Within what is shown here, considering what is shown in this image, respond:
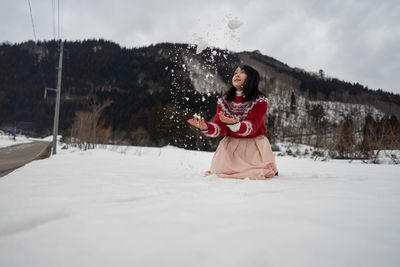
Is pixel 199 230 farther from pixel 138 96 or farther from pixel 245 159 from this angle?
pixel 138 96

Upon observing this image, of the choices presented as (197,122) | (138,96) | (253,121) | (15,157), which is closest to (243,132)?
(253,121)

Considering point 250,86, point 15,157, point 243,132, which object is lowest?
point 15,157

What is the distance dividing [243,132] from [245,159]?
372 millimetres

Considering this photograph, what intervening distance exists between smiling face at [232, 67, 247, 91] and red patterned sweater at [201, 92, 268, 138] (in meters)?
0.09

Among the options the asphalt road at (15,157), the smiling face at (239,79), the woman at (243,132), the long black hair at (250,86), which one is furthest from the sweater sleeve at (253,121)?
the asphalt road at (15,157)

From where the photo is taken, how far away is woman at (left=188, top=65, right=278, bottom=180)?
6.77 ft

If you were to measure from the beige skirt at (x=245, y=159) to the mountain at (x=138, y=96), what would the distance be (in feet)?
6.60

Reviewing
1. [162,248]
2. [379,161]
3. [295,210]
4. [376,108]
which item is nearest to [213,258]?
[162,248]

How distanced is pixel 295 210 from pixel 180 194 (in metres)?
0.63

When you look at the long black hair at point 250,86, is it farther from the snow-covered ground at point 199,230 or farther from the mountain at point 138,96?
the mountain at point 138,96

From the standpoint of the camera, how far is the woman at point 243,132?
2.06 meters

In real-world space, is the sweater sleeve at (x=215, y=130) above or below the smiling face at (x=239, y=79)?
below

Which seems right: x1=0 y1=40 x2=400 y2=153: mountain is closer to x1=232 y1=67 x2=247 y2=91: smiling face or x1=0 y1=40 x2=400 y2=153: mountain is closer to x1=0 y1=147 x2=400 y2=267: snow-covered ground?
x1=232 y1=67 x2=247 y2=91: smiling face

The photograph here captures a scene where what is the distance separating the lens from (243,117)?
2.29 metres
